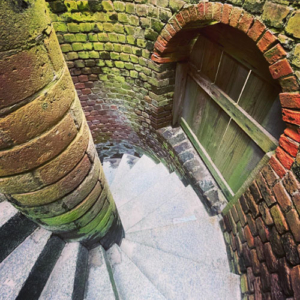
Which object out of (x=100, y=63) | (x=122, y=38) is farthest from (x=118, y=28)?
(x=100, y=63)

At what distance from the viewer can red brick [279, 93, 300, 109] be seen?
3.53 feet

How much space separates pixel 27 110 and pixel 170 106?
2363 millimetres

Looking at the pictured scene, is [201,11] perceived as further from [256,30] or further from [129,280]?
[129,280]

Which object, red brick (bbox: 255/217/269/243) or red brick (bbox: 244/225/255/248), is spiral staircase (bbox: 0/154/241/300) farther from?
red brick (bbox: 255/217/269/243)

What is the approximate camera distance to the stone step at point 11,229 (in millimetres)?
1224

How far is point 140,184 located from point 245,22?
279 cm

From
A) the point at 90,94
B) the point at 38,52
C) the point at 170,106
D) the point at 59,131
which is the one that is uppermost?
the point at 38,52

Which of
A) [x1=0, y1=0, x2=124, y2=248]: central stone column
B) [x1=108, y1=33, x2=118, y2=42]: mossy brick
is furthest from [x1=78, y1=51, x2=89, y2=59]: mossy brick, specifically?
[x1=0, y1=0, x2=124, y2=248]: central stone column

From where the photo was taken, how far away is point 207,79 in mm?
2143

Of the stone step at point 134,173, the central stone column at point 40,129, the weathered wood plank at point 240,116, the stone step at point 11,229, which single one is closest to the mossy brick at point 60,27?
the weathered wood plank at point 240,116

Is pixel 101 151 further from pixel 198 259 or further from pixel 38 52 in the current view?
pixel 38 52

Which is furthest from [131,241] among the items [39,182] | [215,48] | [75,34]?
[75,34]

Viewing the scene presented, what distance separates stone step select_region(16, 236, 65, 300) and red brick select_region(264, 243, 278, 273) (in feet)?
5.11

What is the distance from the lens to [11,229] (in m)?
1.25
